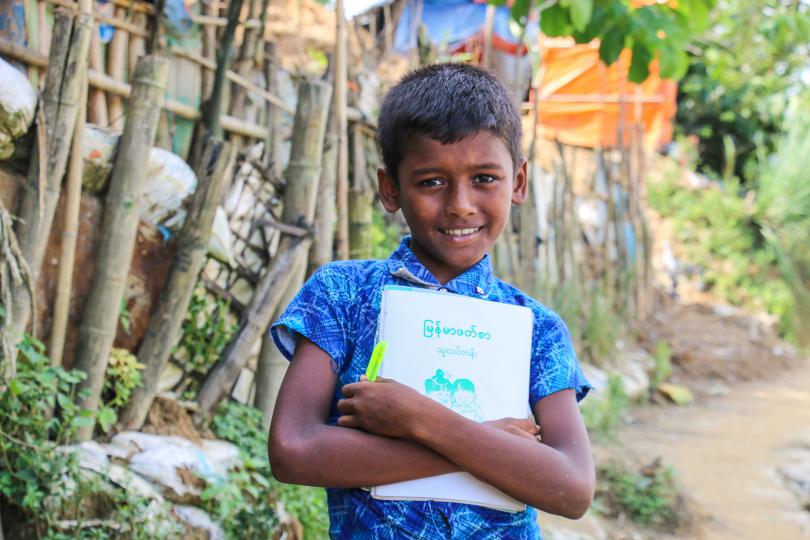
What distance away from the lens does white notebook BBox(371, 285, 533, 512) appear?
130 cm

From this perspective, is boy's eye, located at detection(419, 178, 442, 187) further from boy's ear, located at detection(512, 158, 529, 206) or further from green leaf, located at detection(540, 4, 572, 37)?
green leaf, located at detection(540, 4, 572, 37)

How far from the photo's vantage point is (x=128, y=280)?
3.04 metres

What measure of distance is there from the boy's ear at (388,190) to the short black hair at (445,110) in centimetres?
2

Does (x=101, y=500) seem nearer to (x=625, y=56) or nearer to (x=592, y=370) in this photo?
(x=592, y=370)

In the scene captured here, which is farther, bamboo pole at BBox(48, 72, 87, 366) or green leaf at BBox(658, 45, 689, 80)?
green leaf at BBox(658, 45, 689, 80)

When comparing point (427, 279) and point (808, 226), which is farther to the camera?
point (808, 226)

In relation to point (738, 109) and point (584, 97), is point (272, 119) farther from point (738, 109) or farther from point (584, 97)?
point (738, 109)

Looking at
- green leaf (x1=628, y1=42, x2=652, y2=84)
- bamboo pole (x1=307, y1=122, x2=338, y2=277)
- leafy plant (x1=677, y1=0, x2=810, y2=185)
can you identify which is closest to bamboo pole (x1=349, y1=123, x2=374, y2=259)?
bamboo pole (x1=307, y1=122, x2=338, y2=277)

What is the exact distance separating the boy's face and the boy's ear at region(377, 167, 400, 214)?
0.05m

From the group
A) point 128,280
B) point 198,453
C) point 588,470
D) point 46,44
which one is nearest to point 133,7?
point 46,44

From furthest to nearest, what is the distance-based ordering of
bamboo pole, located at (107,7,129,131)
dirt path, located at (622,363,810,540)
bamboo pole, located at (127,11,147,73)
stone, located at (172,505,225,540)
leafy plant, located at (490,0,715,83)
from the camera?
dirt path, located at (622,363,810,540) < bamboo pole, located at (127,11,147,73) < bamboo pole, located at (107,7,129,131) < leafy plant, located at (490,0,715,83) < stone, located at (172,505,225,540)

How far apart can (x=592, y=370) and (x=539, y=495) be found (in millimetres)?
5826

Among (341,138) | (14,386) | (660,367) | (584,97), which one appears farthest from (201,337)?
(584,97)

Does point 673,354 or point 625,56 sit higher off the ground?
point 625,56
